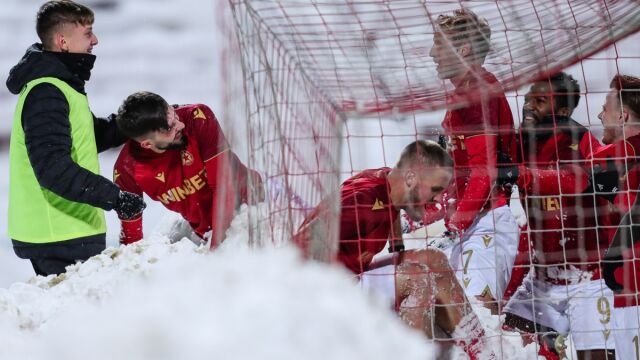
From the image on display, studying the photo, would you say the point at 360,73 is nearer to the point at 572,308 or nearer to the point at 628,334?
the point at 572,308

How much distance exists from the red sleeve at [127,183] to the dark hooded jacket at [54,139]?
0.94 ft

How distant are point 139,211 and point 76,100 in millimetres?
454

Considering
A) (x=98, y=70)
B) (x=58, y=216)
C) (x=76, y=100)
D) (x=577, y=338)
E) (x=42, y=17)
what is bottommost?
(x=577, y=338)

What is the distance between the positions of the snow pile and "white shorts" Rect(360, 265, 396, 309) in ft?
0.21

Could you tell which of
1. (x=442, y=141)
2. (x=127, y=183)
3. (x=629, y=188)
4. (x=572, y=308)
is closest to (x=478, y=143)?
(x=442, y=141)

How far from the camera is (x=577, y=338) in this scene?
3119mm

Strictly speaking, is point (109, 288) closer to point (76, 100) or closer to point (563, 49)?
point (76, 100)

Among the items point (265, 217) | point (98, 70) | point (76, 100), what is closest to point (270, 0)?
point (265, 217)

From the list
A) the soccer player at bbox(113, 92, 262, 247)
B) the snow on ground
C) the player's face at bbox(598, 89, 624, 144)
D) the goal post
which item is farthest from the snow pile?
the player's face at bbox(598, 89, 624, 144)

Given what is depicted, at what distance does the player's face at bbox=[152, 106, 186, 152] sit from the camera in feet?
10.8

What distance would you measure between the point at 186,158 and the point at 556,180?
1353 mm

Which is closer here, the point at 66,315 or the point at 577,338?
the point at 66,315

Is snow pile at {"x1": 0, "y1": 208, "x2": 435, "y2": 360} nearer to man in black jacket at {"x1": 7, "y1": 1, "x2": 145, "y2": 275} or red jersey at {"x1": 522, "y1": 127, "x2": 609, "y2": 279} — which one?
man in black jacket at {"x1": 7, "y1": 1, "x2": 145, "y2": 275}

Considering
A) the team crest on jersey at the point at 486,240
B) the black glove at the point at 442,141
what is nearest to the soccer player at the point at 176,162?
the black glove at the point at 442,141
